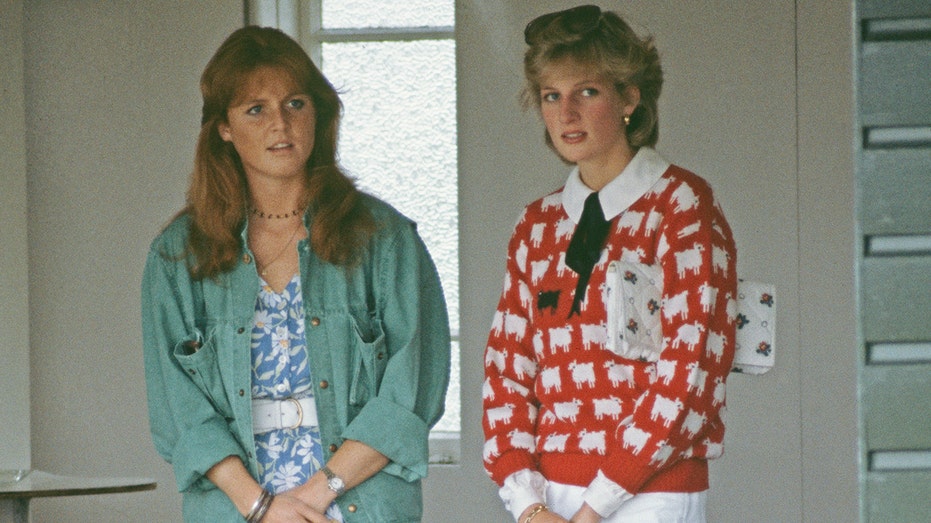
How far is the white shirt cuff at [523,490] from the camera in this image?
110 inches

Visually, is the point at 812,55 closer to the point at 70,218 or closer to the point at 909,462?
the point at 70,218

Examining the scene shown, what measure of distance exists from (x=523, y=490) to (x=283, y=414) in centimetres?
53

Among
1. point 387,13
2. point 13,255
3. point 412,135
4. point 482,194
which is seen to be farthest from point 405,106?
point 13,255

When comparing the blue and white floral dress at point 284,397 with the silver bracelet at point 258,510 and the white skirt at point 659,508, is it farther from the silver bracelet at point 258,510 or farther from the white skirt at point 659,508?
the white skirt at point 659,508

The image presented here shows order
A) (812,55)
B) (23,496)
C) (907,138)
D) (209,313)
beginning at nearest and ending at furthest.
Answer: (907,138), (209,313), (23,496), (812,55)

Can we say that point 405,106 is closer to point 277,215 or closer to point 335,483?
point 277,215

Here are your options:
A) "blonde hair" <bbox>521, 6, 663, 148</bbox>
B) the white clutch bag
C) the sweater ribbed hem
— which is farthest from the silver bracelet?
"blonde hair" <bbox>521, 6, 663, 148</bbox>

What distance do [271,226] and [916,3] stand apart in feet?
5.67

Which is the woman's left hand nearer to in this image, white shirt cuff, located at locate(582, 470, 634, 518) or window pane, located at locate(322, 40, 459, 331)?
white shirt cuff, located at locate(582, 470, 634, 518)

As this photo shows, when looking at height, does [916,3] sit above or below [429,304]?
above

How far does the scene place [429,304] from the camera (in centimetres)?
304

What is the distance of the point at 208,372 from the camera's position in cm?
292

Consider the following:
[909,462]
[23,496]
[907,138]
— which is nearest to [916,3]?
[907,138]

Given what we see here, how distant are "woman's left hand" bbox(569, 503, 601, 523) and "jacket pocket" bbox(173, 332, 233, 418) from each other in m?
0.77
